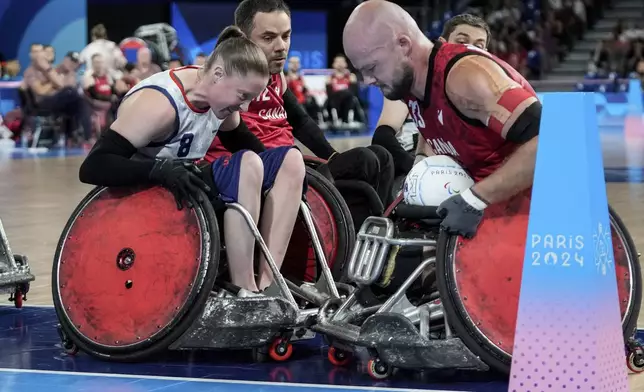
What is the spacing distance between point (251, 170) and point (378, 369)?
0.94 meters

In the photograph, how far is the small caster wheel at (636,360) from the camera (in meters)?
4.41

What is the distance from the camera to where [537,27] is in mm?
31266

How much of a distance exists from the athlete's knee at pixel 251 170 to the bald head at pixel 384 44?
2.04ft

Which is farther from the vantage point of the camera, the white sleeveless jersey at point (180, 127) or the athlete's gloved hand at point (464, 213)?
the white sleeveless jersey at point (180, 127)

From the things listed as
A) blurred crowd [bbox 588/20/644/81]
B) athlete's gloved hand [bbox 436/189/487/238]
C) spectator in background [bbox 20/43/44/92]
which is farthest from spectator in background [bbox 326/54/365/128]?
athlete's gloved hand [bbox 436/189/487/238]

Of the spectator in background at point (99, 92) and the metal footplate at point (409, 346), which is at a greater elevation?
the metal footplate at point (409, 346)

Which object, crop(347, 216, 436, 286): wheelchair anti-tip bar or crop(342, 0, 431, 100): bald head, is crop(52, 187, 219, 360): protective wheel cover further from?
crop(342, 0, 431, 100): bald head

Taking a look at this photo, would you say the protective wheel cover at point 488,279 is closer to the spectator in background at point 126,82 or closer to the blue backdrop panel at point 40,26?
the spectator in background at point 126,82

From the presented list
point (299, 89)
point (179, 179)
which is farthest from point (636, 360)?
point (299, 89)

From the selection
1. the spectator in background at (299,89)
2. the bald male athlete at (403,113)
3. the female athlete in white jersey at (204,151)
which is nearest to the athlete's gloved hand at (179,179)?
the female athlete in white jersey at (204,151)

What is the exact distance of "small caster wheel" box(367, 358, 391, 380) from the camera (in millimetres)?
4348

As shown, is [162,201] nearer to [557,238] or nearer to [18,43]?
[557,238]

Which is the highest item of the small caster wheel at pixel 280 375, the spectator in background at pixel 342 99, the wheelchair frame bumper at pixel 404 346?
the wheelchair frame bumper at pixel 404 346

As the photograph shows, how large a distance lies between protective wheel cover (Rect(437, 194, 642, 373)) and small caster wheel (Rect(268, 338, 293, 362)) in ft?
2.50
